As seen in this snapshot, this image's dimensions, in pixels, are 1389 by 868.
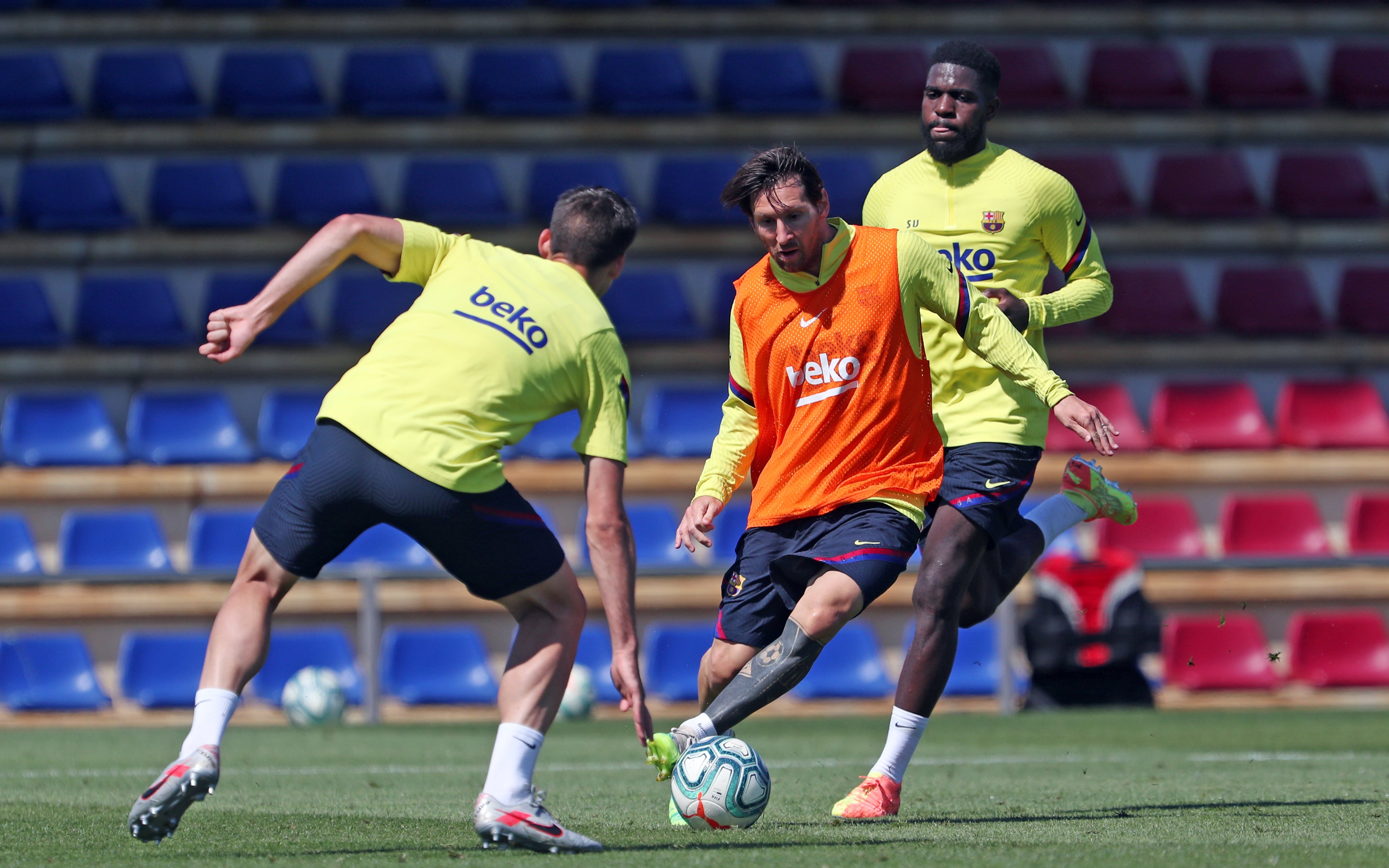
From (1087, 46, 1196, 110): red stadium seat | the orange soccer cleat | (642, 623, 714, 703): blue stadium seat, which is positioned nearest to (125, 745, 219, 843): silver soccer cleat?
the orange soccer cleat

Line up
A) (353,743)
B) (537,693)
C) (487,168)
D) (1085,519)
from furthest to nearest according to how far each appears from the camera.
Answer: (487,168), (353,743), (1085,519), (537,693)

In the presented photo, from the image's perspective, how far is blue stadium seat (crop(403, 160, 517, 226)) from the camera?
552 inches

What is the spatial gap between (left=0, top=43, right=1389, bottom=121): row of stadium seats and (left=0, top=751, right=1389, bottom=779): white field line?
827cm

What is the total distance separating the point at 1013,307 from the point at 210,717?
2.70 m

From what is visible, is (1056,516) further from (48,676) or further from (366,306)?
(366,306)

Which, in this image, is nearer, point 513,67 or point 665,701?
point 665,701

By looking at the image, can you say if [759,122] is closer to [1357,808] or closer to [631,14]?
[631,14]

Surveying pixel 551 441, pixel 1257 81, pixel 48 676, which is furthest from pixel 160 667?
pixel 1257 81

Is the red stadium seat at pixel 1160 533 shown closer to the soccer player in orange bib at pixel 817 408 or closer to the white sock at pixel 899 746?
the white sock at pixel 899 746

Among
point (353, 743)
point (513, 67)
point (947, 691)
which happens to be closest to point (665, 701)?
point (947, 691)

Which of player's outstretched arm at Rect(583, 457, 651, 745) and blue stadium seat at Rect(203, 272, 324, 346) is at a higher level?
player's outstretched arm at Rect(583, 457, 651, 745)

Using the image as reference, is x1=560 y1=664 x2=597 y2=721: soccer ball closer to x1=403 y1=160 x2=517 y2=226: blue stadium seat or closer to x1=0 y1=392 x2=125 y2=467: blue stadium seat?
x1=0 y1=392 x2=125 y2=467: blue stadium seat

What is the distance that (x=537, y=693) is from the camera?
4.07 metres

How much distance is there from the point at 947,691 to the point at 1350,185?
6.49m
